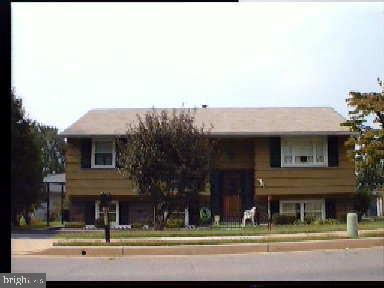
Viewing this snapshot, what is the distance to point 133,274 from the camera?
→ 1080cm

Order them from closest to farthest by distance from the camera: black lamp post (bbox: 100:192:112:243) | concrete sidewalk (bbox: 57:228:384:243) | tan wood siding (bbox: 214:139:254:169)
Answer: concrete sidewalk (bbox: 57:228:384:243) → black lamp post (bbox: 100:192:112:243) → tan wood siding (bbox: 214:139:254:169)

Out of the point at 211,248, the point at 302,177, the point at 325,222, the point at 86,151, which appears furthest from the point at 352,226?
the point at 86,151

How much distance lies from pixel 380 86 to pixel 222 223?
474 centimetres

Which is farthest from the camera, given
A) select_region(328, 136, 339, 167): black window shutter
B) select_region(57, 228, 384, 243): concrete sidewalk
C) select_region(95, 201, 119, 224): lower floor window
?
select_region(328, 136, 339, 167): black window shutter

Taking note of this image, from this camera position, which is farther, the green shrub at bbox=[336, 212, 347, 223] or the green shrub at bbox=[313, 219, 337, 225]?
the green shrub at bbox=[313, 219, 337, 225]

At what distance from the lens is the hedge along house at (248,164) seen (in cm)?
1463

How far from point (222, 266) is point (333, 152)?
19.2 feet

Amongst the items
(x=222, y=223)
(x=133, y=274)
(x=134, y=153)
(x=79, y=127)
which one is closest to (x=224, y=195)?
(x=222, y=223)

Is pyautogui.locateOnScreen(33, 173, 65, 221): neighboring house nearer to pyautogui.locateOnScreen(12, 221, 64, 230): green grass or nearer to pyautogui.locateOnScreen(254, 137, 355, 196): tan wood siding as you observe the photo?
pyautogui.locateOnScreen(12, 221, 64, 230): green grass

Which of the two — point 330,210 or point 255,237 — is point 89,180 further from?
point 330,210

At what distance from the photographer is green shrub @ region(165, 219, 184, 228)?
14.4m

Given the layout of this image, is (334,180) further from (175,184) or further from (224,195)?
(175,184)

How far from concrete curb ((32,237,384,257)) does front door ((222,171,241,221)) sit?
8.07ft

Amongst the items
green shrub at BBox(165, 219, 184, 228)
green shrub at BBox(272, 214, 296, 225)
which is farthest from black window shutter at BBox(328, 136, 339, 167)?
green shrub at BBox(165, 219, 184, 228)
